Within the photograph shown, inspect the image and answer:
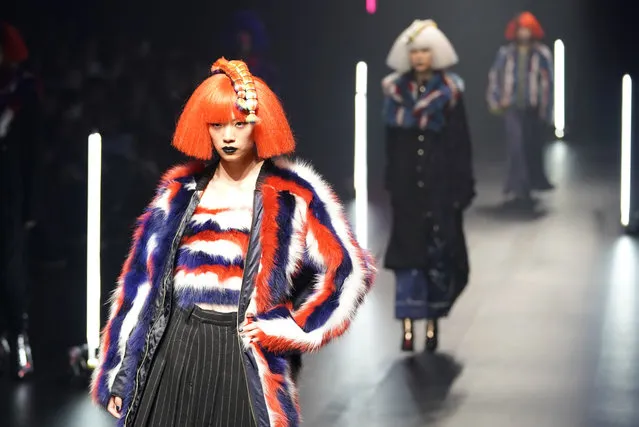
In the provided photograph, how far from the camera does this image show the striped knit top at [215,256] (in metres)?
3.47

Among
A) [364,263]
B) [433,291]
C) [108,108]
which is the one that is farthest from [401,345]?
[364,263]

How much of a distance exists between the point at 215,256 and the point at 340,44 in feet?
6.91

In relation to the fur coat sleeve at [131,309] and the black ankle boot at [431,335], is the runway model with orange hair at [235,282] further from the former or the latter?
the black ankle boot at [431,335]

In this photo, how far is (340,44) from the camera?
5414mm

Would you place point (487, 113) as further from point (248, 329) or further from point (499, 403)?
point (248, 329)

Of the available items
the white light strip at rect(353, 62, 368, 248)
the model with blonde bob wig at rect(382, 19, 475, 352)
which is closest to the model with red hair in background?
the white light strip at rect(353, 62, 368, 248)

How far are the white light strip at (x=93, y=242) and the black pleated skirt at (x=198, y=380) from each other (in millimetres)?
2019

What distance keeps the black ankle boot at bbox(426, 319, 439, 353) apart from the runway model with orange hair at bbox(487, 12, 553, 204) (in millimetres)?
592

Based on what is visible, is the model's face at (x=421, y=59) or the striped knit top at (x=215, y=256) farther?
the model's face at (x=421, y=59)

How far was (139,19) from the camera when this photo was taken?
5.46m

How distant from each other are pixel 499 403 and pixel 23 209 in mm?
2003

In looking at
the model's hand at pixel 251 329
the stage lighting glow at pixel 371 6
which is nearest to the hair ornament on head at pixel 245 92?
the model's hand at pixel 251 329

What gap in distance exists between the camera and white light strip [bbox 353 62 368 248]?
17.7 feet

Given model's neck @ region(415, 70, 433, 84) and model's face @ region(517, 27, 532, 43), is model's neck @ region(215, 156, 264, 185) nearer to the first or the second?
model's neck @ region(415, 70, 433, 84)
